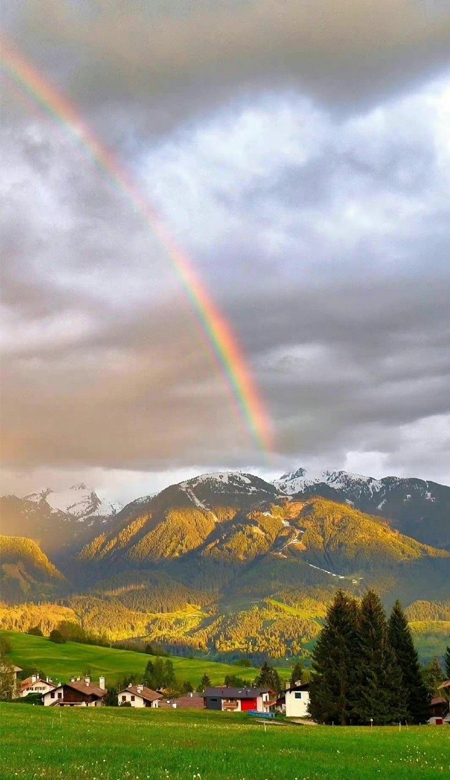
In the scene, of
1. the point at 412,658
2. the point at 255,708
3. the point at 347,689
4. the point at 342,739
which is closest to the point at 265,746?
the point at 342,739

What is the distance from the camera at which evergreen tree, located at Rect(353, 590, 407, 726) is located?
8431 centimetres

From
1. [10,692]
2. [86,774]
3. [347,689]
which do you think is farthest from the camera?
[10,692]

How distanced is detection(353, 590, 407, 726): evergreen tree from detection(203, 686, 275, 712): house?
104 meters

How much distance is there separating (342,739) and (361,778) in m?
21.4

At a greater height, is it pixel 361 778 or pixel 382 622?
pixel 382 622

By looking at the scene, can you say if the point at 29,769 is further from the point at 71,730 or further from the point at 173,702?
the point at 173,702

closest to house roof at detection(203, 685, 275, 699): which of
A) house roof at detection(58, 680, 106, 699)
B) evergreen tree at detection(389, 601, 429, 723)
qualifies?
house roof at detection(58, 680, 106, 699)

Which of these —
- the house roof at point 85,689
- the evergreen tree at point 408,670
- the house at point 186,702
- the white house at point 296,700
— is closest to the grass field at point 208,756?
the evergreen tree at point 408,670

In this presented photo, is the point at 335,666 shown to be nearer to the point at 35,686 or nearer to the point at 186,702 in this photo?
the point at 186,702

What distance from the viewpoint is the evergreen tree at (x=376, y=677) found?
84312 millimetres

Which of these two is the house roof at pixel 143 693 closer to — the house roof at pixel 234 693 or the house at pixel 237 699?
the house at pixel 237 699

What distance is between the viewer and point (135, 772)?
24266 mm

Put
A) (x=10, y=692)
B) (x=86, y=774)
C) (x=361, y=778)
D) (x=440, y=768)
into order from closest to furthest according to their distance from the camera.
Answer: (x=86, y=774)
(x=361, y=778)
(x=440, y=768)
(x=10, y=692)

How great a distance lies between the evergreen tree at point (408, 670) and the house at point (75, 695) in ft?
271
